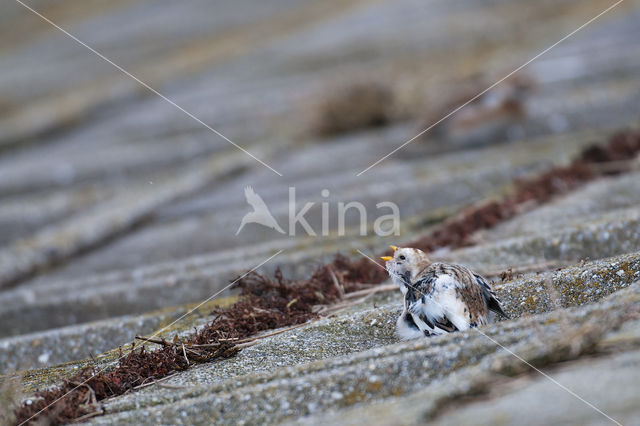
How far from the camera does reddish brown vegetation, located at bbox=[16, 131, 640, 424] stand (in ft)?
8.91

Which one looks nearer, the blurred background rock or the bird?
the bird

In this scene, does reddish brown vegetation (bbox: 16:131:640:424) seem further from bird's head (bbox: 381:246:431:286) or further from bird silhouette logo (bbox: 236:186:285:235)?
Answer: bird silhouette logo (bbox: 236:186:285:235)

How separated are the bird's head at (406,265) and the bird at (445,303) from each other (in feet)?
0.57

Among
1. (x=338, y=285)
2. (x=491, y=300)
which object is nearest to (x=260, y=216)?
(x=338, y=285)

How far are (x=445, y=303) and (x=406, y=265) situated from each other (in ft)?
1.74

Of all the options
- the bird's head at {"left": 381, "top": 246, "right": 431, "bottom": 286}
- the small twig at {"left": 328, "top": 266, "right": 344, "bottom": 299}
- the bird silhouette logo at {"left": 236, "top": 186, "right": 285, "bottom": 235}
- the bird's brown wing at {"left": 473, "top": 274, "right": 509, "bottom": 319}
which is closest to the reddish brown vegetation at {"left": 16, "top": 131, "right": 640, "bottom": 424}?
the small twig at {"left": 328, "top": 266, "right": 344, "bottom": 299}

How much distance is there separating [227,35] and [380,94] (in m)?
9.16

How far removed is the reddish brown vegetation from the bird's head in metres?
0.45

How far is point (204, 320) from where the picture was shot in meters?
3.75

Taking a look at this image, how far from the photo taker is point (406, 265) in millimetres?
3334

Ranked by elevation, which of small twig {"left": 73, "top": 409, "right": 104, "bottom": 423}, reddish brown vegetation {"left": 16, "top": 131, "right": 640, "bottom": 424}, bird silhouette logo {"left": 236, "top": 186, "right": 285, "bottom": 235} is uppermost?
bird silhouette logo {"left": 236, "top": 186, "right": 285, "bottom": 235}

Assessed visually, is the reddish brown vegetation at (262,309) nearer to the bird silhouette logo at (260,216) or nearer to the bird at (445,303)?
the bird at (445,303)

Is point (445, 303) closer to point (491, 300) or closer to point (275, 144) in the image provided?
point (491, 300)

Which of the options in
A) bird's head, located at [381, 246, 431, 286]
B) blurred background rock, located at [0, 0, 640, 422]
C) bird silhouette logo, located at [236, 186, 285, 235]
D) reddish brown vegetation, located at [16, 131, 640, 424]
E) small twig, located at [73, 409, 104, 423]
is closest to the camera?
small twig, located at [73, 409, 104, 423]
